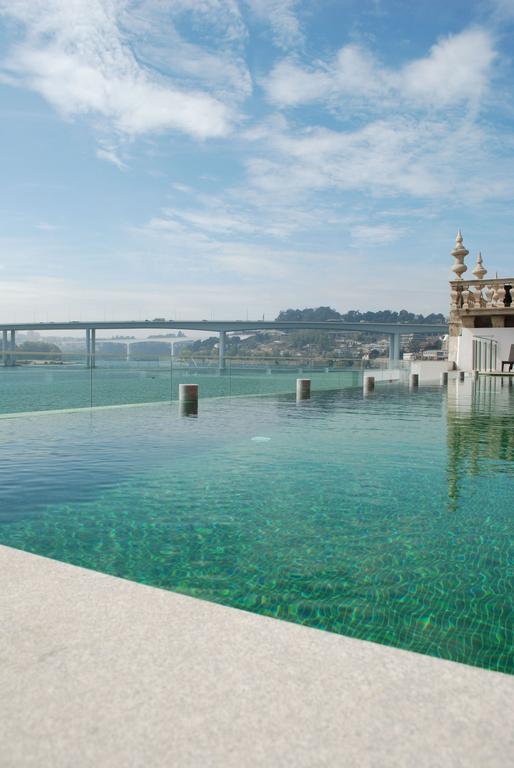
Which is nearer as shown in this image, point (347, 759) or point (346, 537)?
point (347, 759)

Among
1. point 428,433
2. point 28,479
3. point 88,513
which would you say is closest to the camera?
point 88,513

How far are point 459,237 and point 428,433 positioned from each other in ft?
115

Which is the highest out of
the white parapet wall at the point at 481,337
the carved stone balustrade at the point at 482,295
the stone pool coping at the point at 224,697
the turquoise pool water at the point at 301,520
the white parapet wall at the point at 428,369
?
the carved stone balustrade at the point at 482,295

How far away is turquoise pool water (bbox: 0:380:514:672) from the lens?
4082 millimetres

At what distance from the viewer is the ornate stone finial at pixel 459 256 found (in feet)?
136

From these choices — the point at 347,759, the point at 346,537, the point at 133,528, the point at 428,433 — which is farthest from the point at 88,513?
the point at 428,433

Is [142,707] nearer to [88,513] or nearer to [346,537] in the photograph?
[346,537]

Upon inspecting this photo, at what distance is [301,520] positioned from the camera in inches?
240

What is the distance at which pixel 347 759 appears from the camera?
1.99 metres

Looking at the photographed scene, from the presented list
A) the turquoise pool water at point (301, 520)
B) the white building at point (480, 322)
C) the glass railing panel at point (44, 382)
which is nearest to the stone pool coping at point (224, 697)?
the turquoise pool water at point (301, 520)

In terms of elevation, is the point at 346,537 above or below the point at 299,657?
below

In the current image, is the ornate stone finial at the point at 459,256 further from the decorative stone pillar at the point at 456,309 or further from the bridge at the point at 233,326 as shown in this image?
the bridge at the point at 233,326

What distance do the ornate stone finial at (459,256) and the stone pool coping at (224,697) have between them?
1655 inches

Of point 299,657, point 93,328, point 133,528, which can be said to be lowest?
point 133,528
